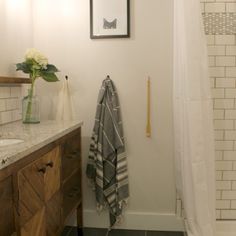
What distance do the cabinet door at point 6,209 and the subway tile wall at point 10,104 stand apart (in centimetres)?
91

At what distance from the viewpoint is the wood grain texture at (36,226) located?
123cm

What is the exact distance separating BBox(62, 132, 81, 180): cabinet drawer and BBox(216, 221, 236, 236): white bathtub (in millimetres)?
1133

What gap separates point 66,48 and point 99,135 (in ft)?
2.46

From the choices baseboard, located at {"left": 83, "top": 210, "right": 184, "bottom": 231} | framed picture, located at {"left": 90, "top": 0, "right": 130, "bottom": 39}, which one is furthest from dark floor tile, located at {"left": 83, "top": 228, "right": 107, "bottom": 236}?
framed picture, located at {"left": 90, "top": 0, "right": 130, "bottom": 39}

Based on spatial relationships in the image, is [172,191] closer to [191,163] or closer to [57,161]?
[191,163]

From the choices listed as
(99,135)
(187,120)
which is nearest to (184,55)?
(187,120)

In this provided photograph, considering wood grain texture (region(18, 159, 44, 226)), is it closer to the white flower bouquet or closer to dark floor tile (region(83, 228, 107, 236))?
the white flower bouquet

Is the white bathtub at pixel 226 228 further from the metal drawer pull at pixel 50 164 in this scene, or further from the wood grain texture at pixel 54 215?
the metal drawer pull at pixel 50 164

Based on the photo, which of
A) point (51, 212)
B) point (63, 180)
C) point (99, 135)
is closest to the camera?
point (51, 212)

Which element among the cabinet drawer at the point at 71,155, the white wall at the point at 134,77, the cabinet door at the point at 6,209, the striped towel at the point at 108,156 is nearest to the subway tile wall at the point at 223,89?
the white wall at the point at 134,77

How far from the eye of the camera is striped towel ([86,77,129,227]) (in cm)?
220

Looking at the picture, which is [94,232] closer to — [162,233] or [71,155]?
[162,233]

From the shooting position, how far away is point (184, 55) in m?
1.77

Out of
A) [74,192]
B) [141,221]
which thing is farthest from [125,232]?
[74,192]
